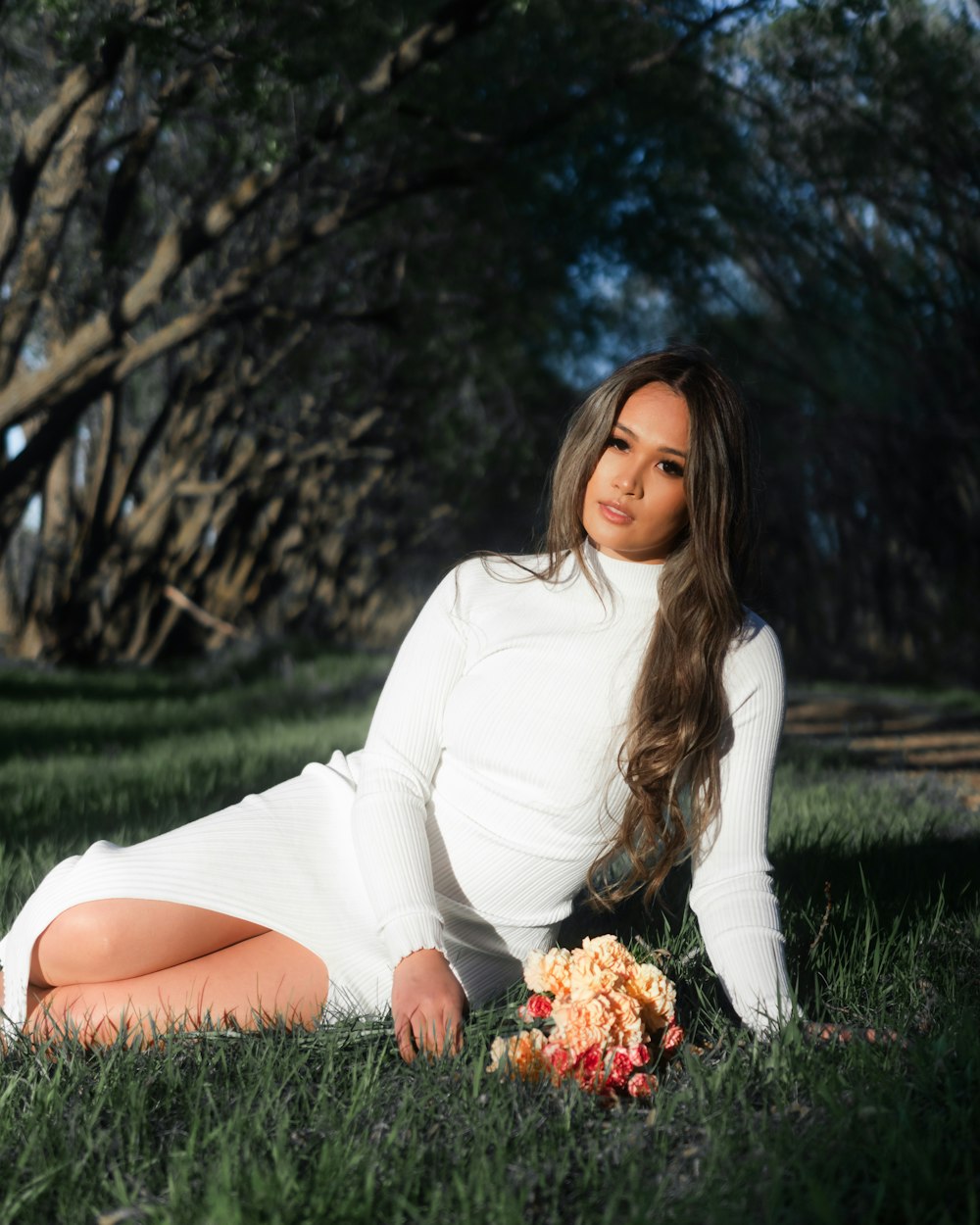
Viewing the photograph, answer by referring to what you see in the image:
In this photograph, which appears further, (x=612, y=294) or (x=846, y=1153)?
(x=612, y=294)

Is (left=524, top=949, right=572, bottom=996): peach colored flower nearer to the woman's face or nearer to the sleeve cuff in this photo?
the sleeve cuff

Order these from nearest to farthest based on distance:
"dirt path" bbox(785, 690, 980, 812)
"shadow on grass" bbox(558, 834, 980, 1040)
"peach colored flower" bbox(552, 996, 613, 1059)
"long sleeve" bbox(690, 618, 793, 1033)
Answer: "peach colored flower" bbox(552, 996, 613, 1059) → "long sleeve" bbox(690, 618, 793, 1033) → "shadow on grass" bbox(558, 834, 980, 1040) → "dirt path" bbox(785, 690, 980, 812)

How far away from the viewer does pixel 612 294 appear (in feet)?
51.9

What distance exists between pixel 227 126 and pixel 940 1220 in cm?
770

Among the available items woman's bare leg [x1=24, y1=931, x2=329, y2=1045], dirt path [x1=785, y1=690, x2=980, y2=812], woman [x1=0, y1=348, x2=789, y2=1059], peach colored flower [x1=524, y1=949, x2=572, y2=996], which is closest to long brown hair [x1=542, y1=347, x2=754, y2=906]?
woman [x1=0, y1=348, x2=789, y2=1059]

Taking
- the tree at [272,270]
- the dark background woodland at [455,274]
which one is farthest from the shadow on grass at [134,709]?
the dark background woodland at [455,274]

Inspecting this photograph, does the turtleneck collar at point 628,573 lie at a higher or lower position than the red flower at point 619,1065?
higher

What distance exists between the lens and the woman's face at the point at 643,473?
8.82 feet

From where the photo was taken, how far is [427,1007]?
2340mm

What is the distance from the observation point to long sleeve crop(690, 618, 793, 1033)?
2561mm

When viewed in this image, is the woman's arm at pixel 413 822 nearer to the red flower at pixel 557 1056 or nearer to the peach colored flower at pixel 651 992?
the red flower at pixel 557 1056

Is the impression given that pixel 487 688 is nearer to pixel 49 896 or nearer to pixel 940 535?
pixel 49 896

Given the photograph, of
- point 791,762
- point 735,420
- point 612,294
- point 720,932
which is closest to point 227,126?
point 791,762

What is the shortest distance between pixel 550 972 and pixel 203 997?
0.85 m
